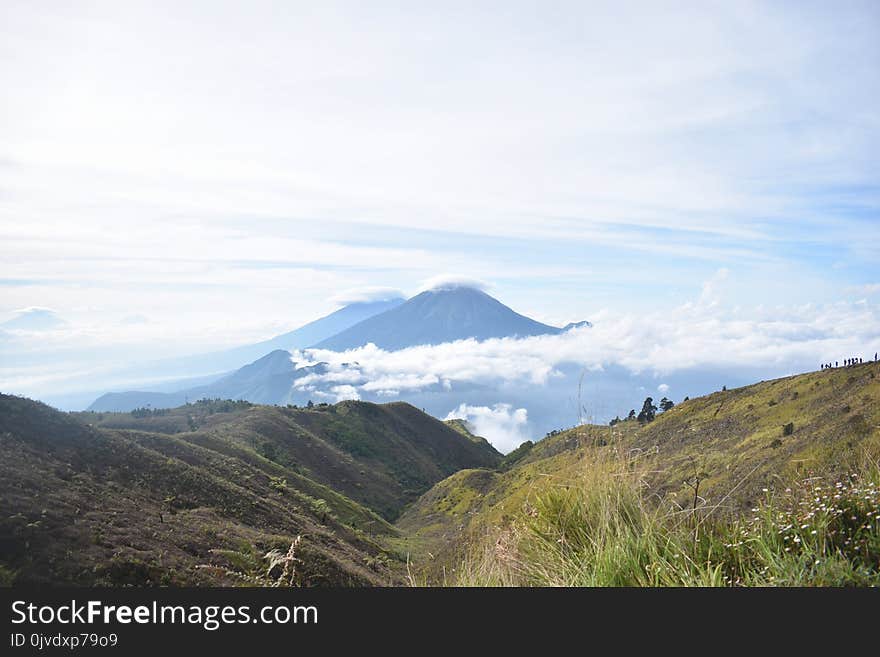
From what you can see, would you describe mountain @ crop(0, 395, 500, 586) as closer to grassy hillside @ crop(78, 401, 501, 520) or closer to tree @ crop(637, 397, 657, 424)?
grassy hillside @ crop(78, 401, 501, 520)

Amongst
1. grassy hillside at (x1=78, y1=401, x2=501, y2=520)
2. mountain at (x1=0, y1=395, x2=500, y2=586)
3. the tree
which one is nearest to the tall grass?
mountain at (x1=0, y1=395, x2=500, y2=586)

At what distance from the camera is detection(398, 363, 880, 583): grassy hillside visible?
6227 mm

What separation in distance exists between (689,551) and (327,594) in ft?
11.3

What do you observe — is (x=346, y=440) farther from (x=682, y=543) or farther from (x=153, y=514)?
(x=682, y=543)

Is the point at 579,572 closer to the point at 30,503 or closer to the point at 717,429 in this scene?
the point at 30,503

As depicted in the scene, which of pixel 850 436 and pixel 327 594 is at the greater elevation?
pixel 327 594

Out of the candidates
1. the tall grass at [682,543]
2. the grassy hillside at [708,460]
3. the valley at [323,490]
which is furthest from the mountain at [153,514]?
the grassy hillside at [708,460]

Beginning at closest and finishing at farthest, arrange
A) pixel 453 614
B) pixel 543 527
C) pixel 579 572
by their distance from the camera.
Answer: pixel 453 614 → pixel 579 572 → pixel 543 527

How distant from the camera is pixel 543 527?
586 centimetres

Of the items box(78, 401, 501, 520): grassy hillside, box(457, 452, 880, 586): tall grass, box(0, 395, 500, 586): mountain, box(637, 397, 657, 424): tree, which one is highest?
box(457, 452, 880, 586): tall grass

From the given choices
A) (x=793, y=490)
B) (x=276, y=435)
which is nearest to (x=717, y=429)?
(x=793, y=490)

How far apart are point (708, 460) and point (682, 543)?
35.3 m

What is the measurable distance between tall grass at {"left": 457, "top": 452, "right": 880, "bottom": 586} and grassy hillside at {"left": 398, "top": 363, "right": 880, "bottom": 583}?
153 mm

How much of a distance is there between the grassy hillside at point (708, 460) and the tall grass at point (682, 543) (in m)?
0.15
